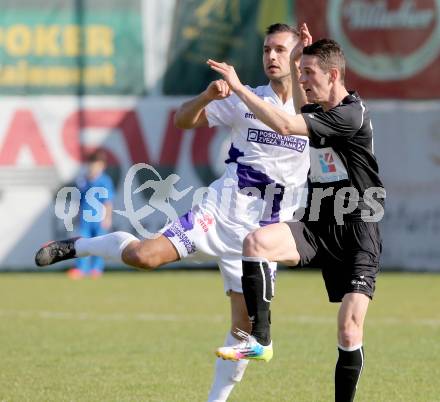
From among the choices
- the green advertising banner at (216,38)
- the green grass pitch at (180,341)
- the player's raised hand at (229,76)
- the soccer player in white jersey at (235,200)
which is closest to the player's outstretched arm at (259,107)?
the player's raised hand at (229,76)

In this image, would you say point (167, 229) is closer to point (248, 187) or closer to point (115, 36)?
point (248, 187)

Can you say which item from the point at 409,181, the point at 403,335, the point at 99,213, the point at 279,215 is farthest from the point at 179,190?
the point at 279,215

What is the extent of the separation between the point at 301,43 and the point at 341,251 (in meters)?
1.31

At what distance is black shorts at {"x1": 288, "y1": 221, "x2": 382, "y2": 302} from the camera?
20.5 feet

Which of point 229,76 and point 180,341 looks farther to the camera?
point 180,341

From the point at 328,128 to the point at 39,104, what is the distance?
37.5ft

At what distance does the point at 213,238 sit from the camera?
686 centimetres

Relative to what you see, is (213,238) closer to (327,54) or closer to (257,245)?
(257,245)

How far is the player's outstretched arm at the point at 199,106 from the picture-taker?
6504 mm

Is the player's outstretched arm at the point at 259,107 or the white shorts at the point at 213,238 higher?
the player's outstretched arm at the point at 259,107

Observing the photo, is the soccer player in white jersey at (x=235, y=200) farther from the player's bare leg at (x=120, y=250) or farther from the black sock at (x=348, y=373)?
the black sock at (x=348, y=373)

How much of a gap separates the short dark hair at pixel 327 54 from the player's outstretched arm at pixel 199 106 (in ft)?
1.83

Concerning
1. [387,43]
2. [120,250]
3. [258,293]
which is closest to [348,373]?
[258,293]

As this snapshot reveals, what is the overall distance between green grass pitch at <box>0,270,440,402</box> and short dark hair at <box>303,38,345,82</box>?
2.33 meters
